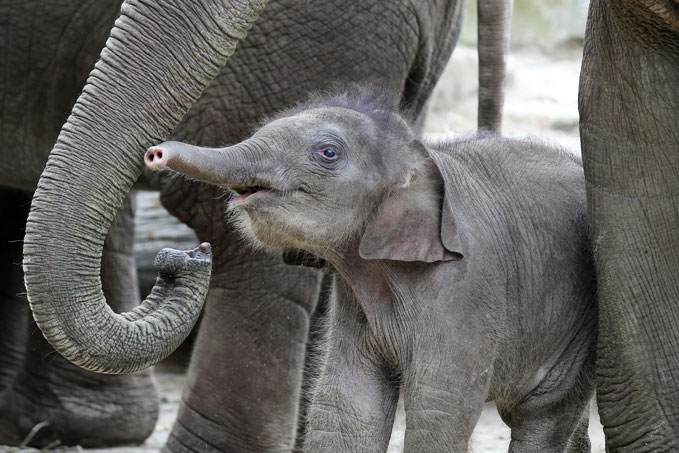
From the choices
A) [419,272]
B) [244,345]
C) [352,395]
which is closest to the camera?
[419,272]

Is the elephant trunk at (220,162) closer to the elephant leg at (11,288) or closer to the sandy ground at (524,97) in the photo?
the elephant leg at (11,288)

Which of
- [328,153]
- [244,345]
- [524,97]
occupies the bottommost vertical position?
[244,345]

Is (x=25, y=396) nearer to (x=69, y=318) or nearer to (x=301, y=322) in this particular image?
(x=301, y=322)

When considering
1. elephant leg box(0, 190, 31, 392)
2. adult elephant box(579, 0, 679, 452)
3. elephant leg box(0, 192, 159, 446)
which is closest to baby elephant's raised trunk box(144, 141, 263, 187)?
adult elephant box(579, 0, 679, 452)

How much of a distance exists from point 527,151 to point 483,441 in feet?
8.46

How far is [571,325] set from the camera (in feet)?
13.2

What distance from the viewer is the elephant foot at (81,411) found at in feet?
21.4

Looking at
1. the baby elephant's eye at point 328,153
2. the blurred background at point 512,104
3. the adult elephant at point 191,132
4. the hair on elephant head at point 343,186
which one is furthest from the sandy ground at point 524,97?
the baby elephant's eye at point 328,153

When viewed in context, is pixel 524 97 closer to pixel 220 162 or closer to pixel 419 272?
pixel 419 272

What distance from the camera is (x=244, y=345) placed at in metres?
5.01

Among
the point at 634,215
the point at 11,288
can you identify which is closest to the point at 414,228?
the point at 634,215

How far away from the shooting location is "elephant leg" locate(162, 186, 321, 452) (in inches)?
195

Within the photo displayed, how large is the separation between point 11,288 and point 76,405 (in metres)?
0.70

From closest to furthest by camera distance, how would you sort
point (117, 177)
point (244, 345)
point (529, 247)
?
1. point (117, 177)
2. point (529, 247)
3. point (244, 345)
